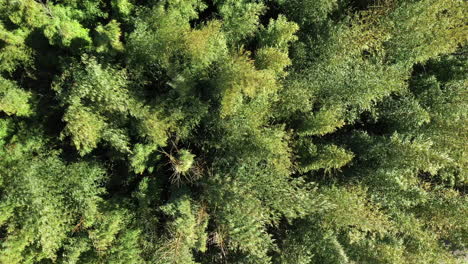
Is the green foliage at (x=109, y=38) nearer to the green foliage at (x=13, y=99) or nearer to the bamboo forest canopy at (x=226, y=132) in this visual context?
the bamboo forest canopy at (x=226, y=132)

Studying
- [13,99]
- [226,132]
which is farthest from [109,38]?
[226,132]

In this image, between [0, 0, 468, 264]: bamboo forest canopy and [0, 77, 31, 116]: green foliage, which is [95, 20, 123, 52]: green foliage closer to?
[0, 0, 468, 264]: bamboo forest canopy

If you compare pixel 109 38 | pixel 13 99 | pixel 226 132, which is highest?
pixel 109 38

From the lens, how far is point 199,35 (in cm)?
617

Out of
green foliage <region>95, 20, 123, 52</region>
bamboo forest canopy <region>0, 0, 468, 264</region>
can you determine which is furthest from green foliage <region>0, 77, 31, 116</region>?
green foliage <region>95, 20, 123, 52</region>

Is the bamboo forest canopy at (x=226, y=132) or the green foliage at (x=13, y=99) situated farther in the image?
the bamboo forest canopy at (x=226, y=132)

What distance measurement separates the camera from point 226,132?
22.7 feet

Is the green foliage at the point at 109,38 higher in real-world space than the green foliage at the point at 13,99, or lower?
higher

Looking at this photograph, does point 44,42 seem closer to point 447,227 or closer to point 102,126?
point 102,126

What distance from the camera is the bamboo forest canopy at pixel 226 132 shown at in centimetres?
634

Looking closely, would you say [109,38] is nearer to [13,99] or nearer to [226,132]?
[13,99]

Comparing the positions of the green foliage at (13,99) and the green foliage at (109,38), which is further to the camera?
the green foliage at (109,38)

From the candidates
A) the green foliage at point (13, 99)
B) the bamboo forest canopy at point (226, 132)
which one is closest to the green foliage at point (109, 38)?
the bamboo forest canopy at point (226, 132)

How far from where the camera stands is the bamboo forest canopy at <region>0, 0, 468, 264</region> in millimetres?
6340
